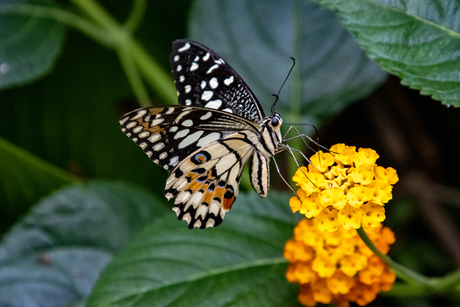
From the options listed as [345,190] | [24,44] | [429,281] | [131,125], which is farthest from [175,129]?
[24,44]

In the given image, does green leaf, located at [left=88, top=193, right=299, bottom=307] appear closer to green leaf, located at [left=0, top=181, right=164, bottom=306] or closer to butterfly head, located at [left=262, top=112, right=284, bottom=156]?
butterfly head, located at [left=262, top=112, right=284, bottom=156]

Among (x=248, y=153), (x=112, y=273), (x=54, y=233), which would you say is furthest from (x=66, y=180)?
(x=248, y=153)

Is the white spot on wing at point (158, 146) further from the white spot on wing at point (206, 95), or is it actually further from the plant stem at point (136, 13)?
the plant stem at point (136, 13)

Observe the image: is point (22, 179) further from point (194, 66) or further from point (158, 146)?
point (194, 66)

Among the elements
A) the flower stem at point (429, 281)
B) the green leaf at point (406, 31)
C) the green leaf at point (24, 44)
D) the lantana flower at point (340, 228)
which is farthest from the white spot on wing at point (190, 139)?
the green leaf at point (24, 44)

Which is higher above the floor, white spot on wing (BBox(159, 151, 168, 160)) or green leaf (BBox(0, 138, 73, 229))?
white spot on wing (BBox(159, 151, 168, 160))

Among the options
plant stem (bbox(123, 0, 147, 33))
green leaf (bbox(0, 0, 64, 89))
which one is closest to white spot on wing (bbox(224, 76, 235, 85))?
plant stem (bbox(123, 0, 147, 33))
